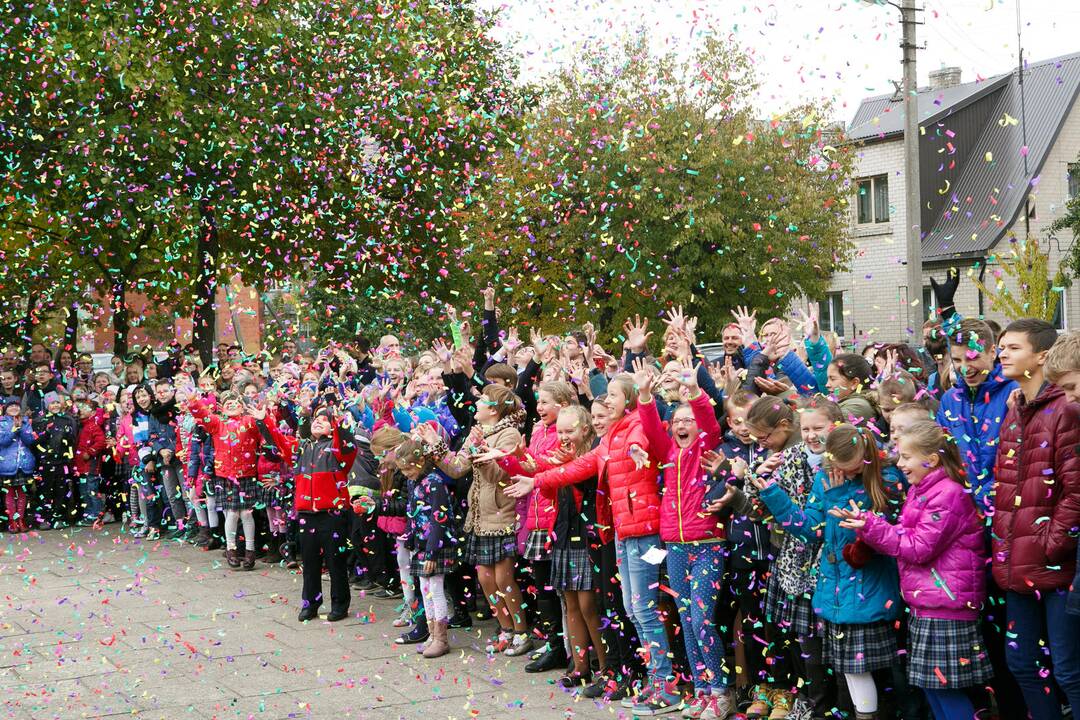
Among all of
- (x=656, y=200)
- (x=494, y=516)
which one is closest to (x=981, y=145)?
(x=656, y=200)

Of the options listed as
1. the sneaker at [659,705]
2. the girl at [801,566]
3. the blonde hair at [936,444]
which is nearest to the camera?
the blonde hair at [936,444]

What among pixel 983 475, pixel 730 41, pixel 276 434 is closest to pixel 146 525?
pixel 276 434

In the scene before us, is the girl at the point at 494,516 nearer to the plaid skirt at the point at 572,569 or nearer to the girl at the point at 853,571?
the plaid skirt at the point at 572,569

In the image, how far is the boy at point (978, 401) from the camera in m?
5.79

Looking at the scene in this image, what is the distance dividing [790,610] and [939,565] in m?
0.93

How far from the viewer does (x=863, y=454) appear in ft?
18.8

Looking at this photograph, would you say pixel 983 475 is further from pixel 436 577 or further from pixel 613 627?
pixel 436 577

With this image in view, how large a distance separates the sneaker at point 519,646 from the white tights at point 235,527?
14.8 feet

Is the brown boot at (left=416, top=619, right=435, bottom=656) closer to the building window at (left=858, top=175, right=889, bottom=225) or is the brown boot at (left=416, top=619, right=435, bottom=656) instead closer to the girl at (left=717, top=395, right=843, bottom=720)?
the girl at (left=717, top=395, right=843, bottom=720)

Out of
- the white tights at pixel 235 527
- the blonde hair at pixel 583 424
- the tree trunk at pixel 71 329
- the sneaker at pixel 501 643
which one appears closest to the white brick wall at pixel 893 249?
the tree trunk at pixel 71 329

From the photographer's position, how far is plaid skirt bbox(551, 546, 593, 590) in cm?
729

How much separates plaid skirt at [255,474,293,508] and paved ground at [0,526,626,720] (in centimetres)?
66

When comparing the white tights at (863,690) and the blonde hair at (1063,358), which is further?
the white tights at (863,690)

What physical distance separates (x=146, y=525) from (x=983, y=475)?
1109 cm
